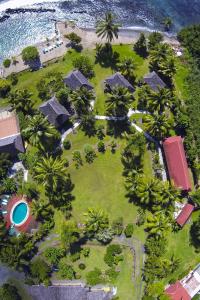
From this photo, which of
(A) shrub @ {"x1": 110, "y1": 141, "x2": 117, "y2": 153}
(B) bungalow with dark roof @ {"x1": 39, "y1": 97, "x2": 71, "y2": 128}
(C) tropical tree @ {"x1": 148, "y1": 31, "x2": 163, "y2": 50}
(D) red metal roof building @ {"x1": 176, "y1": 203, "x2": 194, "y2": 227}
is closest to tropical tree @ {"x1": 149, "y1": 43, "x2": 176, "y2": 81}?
(C) tropical tree @ {"x1": 148, "y1": 31, "x2": 163, "y2": 50}

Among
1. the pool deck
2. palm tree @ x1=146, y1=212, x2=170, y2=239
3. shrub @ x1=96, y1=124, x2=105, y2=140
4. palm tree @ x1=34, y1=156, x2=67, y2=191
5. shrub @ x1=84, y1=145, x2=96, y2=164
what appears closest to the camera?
palm tree @ x1=34, y1=156, x2=67, y2=191

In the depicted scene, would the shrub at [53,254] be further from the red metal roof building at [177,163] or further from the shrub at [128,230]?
the red metal roof building at [177,163]

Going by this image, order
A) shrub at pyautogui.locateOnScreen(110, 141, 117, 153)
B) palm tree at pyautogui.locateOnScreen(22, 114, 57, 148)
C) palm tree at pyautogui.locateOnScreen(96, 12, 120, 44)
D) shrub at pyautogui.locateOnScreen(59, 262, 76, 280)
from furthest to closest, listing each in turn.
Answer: palm tree at pyautogui.locateOnScreen(96, 12, 120, 44) < shrub at pyautogui.locateOnScreen(110, 141, 117, 153) < palm tree at pyautogui.locateOnScreen(22, 114, 57, 148) < shrub at pyautogui.locateOnScreen(59, 262, 76, 280)

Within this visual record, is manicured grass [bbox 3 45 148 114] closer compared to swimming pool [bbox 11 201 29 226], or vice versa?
swimming pool [bbox 11 201 29 226]

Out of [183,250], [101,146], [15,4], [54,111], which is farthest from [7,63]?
[183,250]

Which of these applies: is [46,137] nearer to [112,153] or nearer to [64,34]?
[112,153]

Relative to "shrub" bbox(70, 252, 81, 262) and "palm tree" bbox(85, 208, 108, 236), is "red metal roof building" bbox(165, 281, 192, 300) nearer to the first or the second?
"palm tree" bbox(85, 208, 108, 236)
